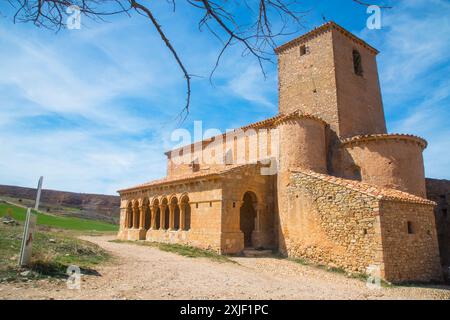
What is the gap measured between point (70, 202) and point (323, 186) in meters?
53.3

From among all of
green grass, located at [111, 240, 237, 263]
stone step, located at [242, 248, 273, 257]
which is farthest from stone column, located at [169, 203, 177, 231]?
stone step, located at [242, 248, 273, 257]

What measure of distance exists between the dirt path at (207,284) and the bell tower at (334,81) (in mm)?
8629

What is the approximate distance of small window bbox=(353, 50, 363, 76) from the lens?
19.2m

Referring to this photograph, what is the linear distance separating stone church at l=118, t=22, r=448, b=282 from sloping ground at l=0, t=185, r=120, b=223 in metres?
30.9

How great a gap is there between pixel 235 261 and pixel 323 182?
4779mm

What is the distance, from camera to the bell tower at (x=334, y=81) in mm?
17234

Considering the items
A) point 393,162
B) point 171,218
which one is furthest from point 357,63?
point 171,218

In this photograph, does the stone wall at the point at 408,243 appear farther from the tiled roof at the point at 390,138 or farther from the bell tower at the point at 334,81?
the bell tower at the point at 334,81

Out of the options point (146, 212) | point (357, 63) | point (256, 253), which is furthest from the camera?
point (146, 212)

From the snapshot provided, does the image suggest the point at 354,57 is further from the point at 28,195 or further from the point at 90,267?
the point at 28,195

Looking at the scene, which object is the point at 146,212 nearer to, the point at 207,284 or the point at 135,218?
the point at 135,218

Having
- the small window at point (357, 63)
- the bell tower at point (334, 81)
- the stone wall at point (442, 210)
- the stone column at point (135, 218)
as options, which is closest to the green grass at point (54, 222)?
the stone column at point (135, 218)

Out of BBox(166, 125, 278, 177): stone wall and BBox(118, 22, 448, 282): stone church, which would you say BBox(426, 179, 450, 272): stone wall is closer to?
BBox(118, 22, 448, 282): stone church

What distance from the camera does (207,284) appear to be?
27.2 ft
